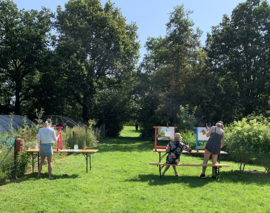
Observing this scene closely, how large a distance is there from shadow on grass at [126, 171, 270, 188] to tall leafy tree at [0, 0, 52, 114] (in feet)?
61.1

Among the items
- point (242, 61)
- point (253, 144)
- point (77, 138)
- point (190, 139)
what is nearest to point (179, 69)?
point (242, 61)

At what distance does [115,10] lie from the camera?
25250mm

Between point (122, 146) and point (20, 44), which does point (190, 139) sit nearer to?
point (122, 146)

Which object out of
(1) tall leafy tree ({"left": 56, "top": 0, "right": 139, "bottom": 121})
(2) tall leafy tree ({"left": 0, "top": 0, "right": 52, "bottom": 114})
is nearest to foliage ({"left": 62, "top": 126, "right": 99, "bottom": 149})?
(1) tall leafy tree ({"left": 56, "top": 0, "right": 139, "bottom": 121})

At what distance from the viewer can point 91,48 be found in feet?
74.8

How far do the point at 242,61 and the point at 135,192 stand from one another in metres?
18.2

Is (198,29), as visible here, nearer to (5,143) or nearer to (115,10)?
(115,10)

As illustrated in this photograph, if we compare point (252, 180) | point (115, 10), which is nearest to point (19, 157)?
point (252, 180)

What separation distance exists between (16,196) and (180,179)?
4.43 meters

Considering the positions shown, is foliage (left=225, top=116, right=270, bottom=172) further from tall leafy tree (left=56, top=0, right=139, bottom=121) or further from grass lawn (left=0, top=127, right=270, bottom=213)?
tall leafy tree (left=56, top=0, right=139, bottom=121)

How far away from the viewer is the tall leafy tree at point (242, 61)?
779 inches

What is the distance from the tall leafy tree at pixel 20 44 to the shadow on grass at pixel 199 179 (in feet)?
61.1

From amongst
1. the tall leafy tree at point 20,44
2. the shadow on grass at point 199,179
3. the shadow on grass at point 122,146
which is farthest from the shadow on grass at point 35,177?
the tall leafy tree at point 20,44

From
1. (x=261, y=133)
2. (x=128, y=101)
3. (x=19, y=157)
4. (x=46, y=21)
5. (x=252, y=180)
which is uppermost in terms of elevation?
(x=46, y=21)
